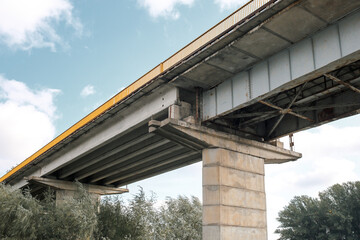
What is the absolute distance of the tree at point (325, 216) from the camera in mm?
50312

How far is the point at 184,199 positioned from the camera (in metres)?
37.6

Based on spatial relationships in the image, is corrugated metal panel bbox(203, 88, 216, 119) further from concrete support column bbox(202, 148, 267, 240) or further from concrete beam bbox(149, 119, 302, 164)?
concrete support column bbox(202, 148, 267, 240)

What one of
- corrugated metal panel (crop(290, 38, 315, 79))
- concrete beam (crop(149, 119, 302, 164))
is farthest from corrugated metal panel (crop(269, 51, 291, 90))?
concrete beam (crop(149, 119, 302, 164))

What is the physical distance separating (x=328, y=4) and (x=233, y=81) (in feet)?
17.7

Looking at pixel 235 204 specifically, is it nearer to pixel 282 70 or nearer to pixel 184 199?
pixel 282 70

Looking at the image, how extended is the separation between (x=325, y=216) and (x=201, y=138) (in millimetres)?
41833

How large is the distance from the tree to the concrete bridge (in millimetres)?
35000

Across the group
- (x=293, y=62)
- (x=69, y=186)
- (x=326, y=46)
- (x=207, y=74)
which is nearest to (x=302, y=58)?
(x=293, y=62)

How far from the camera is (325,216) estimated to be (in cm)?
5219

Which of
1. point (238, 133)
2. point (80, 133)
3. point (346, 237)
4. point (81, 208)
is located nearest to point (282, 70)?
point (238, 133)

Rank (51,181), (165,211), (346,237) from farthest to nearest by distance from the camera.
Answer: (346,237), (165,211), (51,181)

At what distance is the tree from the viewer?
165ft

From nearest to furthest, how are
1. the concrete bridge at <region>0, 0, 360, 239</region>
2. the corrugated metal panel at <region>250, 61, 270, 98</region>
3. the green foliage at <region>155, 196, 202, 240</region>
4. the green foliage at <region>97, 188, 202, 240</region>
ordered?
the concrete bridge at <region>0, 0, 360, 239</region> < the corrugated metal panel at <region>250, 61, 270, 98</region> < the green foliage at <region>97, 188, 202, 240</region> < the green foliage at <region>155, 196, 202, 240</region>

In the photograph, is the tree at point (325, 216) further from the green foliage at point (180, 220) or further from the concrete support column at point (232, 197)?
the concrete support column at point (232, 197)
